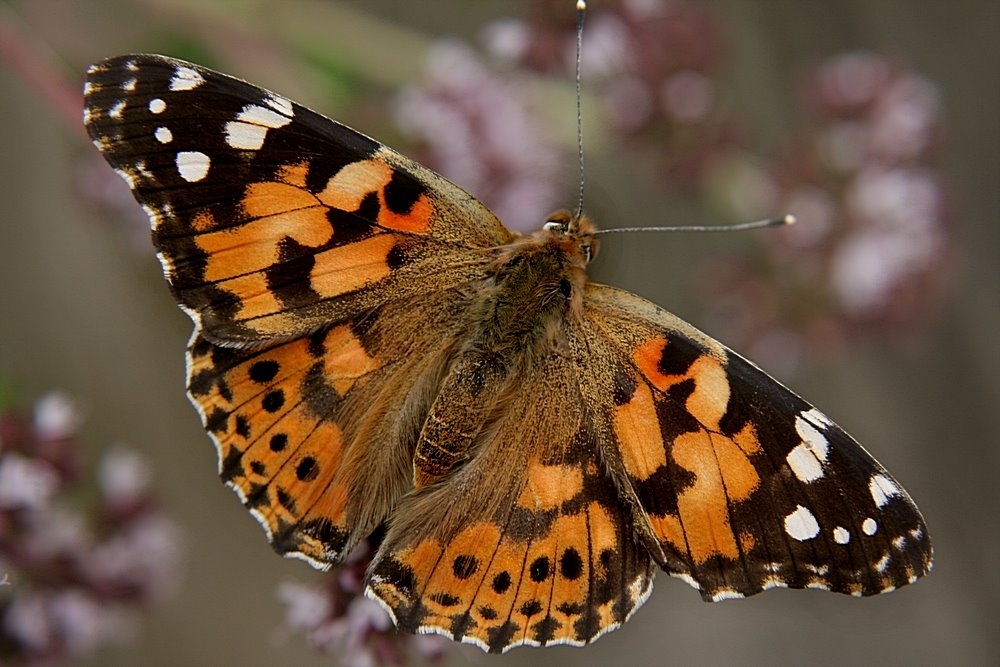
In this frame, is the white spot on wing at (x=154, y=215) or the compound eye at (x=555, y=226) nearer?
the white spot on wing at (x=154, y=215)

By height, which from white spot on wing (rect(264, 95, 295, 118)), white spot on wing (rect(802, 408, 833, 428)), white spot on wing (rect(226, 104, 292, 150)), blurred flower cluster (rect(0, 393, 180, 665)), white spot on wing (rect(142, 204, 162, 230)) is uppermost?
white spot on wing (rect(264, 95, 295, 118))

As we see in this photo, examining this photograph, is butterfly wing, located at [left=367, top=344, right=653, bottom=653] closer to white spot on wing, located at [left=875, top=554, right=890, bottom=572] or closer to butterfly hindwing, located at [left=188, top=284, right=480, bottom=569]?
butterfly hindwing, located at [left=188, top=284, right=480, bottom=569]

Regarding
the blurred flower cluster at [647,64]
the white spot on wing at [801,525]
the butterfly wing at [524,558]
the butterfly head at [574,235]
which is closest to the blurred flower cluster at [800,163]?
the blurred flower cluster at [647,64]

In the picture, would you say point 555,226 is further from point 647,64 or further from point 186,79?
point 647,64

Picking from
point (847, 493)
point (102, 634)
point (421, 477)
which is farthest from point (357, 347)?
point (102, 634)

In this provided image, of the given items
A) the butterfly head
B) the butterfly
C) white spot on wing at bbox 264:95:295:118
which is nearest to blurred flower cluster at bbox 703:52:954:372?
the butterfly head

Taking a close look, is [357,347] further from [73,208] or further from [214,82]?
[73,208]

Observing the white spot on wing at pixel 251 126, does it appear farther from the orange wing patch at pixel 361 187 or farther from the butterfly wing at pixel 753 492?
the butterfly wing at pixel 753 492

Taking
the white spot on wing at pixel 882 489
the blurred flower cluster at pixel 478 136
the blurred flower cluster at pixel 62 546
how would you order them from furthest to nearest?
the blurred flower cluster at pixel 478 136 < the blurred flower cluster at pixel 62 546 < the white spot on wing at pixel 882 489
